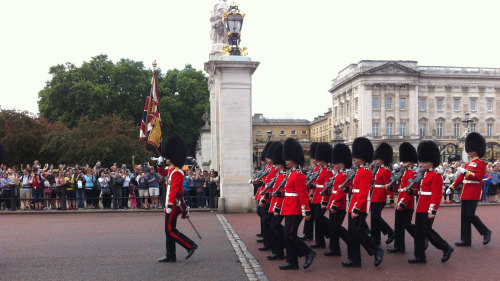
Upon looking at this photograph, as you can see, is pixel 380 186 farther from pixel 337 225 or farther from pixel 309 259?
pixel 309 259

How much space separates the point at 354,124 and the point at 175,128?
43049mm

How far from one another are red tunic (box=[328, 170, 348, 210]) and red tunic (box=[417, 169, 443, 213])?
1.22 m

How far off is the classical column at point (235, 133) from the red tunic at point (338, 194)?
8.18m

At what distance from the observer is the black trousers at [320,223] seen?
10648 mm

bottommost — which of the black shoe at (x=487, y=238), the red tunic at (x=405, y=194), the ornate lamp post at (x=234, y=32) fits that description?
the black shoe at (x=487, y=238)

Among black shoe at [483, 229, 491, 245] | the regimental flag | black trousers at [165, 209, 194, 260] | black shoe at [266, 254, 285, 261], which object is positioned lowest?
black shoe at [266, 254, 285, 261]

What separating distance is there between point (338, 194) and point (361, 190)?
0.89 metres

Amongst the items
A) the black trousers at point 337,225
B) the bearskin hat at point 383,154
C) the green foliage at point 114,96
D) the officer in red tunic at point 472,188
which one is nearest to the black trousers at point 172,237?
the black trousers at point 337,225

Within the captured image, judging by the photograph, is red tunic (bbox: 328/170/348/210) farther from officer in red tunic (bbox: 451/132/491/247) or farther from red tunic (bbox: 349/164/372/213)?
officer in red tunic (bbox: 451/132/491/247)

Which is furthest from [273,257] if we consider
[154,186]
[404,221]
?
[154,186]

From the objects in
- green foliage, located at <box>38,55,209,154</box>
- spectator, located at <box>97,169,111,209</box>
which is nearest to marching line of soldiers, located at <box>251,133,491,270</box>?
spectator, located at <box>97,169,111,209</box>

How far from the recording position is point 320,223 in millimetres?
10758

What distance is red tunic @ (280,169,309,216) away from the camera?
8703 mm

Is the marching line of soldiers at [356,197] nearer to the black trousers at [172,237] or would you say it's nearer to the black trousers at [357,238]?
the black trousers at [357,238]
